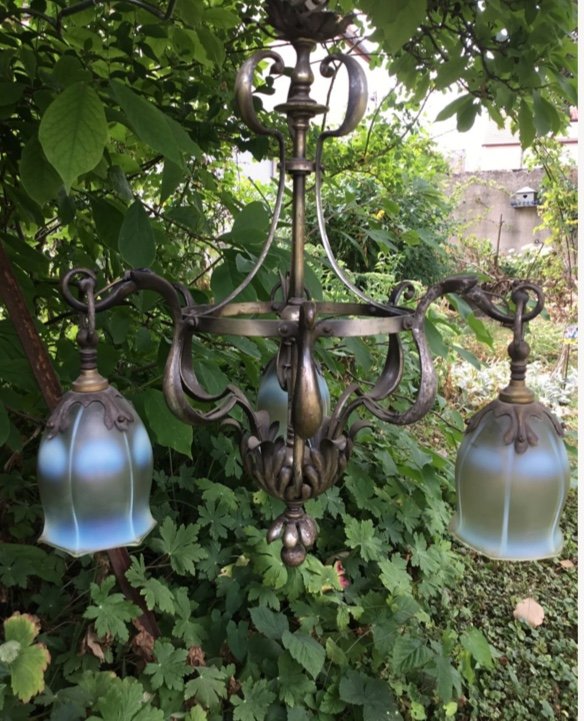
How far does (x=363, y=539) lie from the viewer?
1.69m

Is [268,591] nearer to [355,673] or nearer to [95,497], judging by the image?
[355,673]

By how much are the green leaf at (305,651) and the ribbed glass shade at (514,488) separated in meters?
0.96

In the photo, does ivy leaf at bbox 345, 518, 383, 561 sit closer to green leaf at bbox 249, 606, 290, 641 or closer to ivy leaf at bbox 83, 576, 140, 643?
green leaf at bbox 249, 606, 290, 641

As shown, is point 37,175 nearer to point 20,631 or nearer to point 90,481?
point 90,481

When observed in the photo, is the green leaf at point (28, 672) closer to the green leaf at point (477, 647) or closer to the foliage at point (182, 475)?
the foliage at point (182, 475)

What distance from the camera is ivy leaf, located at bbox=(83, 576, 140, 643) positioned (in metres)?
1.19

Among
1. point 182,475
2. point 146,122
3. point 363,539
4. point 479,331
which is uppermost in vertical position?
point 146,122

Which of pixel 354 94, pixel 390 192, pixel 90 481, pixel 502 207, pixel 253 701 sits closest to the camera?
pixel 90 481

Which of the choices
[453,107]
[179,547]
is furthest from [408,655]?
[453,107]

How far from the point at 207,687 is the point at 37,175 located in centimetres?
113

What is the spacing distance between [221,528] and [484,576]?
4.18ft

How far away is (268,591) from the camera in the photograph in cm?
154

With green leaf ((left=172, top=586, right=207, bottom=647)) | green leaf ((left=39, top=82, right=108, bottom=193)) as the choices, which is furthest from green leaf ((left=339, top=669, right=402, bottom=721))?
green leaf ((left=39, top=82, right=108, bottom=193))

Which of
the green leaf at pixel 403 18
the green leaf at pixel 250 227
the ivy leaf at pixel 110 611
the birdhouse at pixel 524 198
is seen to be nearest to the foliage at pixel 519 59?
the green leaf at pixel 403 18
